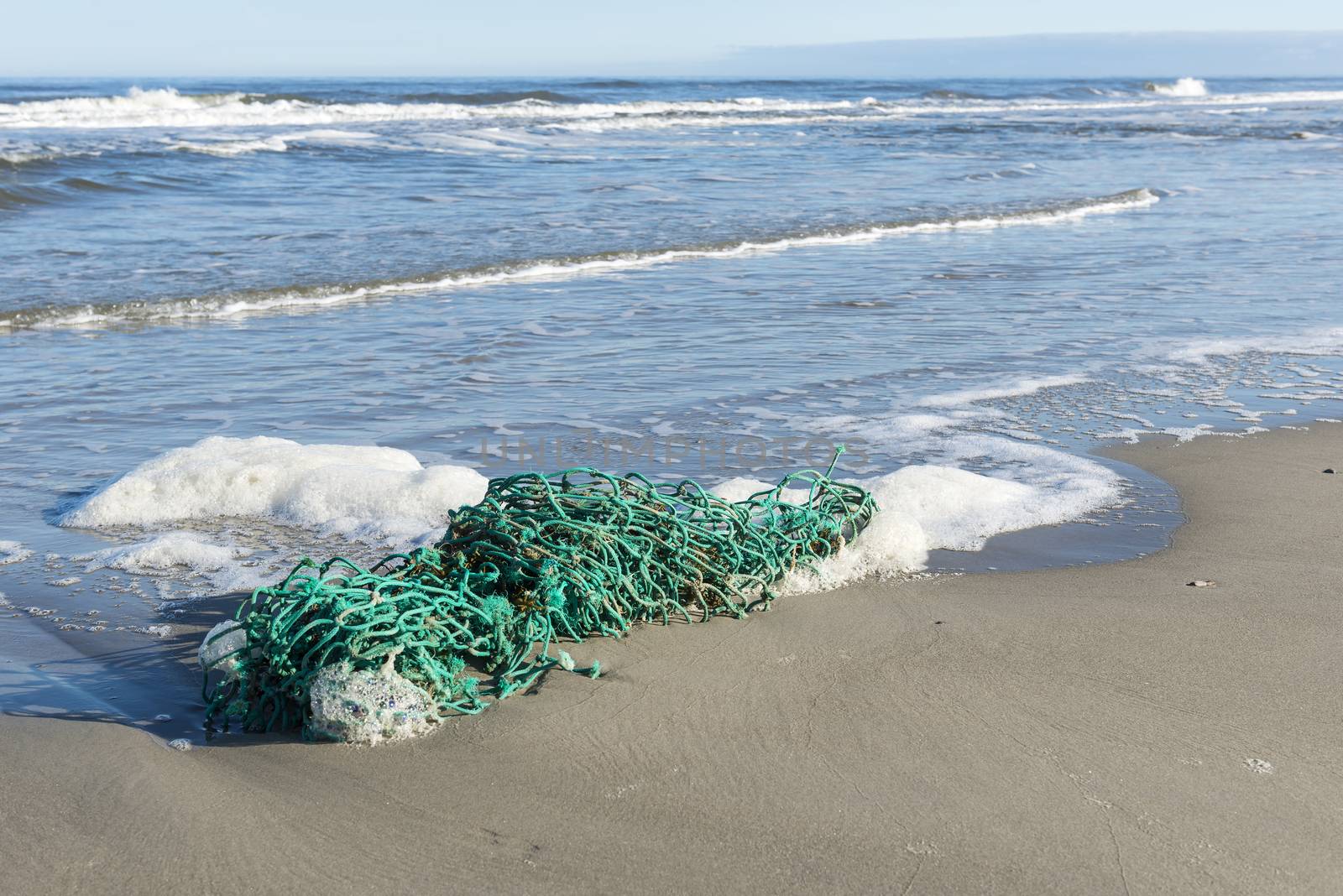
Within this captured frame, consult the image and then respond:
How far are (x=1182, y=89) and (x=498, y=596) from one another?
238ft

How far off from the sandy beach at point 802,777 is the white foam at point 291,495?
1.27 metres

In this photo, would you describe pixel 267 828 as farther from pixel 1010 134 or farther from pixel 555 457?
pixel 1010 134

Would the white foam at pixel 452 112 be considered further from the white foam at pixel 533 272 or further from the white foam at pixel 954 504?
the white foam at pixel 954 504

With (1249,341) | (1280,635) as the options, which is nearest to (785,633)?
(1280,635)

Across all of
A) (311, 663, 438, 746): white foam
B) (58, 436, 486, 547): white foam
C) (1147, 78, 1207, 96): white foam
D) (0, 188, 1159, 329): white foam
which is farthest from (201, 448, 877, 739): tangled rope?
(1147, 78, 1207, 96): white foam

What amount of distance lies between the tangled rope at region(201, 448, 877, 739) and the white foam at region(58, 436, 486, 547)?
23.6 inches

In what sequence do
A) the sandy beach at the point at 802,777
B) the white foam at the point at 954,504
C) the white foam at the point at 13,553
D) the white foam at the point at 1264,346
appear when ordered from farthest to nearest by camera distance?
the white foam at the point at 1264,346 < the white foam at the point at 13,553 < the white foam at the point at 954,504 < the sandy beach at the point at 802,777

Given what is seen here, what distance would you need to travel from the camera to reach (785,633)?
337 cm

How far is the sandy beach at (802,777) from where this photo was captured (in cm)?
226

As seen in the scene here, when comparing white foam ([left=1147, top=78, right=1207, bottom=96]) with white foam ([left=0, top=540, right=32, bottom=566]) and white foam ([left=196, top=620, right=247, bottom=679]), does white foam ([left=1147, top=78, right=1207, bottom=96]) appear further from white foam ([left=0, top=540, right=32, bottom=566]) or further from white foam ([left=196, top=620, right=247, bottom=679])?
white foam ([left=196, top=620, right=247, bottom=679])

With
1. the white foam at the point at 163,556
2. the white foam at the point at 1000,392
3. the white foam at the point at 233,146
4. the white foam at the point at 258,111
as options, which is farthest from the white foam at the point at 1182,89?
the white foam at the point at 163,556

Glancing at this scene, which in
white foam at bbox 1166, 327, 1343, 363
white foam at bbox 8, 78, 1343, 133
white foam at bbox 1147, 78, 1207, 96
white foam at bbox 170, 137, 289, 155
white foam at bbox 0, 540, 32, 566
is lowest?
white foam at bbox 0, 540, 32, 566

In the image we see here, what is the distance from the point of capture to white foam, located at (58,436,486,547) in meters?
4.36

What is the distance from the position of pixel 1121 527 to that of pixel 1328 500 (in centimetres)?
89
